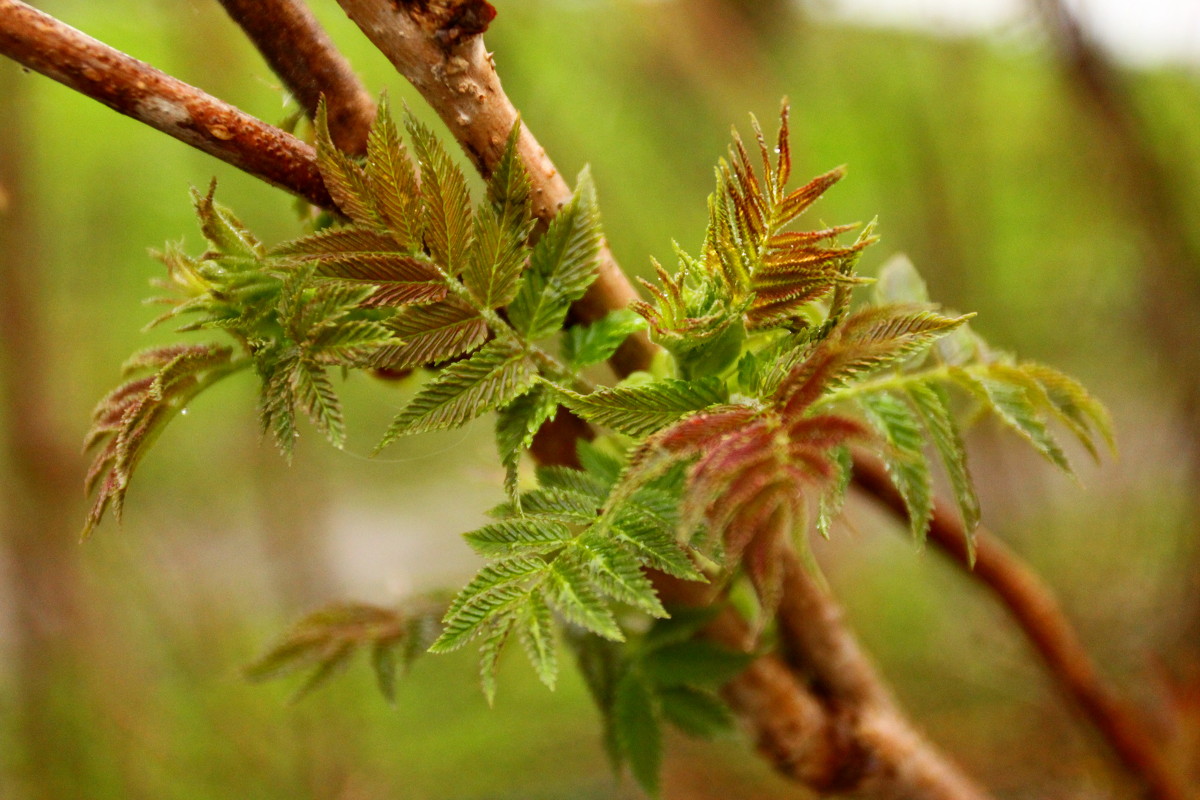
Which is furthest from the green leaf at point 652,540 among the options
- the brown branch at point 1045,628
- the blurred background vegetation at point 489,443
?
the blurred background vegetation at point 489,443

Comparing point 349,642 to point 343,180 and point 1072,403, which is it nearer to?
point 343,180

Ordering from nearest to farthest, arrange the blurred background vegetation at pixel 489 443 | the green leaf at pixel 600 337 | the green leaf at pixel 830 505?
the green leaf at pixel 830 505 → the green leaf at pixel 600 337 → the blurred background vegetation at pixel 489 443

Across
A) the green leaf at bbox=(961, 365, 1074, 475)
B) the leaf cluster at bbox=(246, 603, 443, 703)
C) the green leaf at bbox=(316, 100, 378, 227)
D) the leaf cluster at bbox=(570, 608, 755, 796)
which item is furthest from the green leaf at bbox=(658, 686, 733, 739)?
the green leaf at bbox=(316, 100, 378, 227)

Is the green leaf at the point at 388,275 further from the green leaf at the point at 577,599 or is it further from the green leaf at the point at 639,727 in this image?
the green leaf at the point at 639,727

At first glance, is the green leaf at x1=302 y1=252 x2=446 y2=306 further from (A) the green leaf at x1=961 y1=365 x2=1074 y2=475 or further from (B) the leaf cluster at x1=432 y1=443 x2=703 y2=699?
(A) the green leaf at x1=961 y1=365 x2=1074 y2=475

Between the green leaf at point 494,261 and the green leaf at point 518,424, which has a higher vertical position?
the green leaf at point 494,261

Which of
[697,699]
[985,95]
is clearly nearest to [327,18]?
[697,699]

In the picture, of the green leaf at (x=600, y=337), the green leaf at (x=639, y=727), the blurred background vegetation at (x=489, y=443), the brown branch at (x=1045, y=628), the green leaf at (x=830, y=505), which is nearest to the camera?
the green leaf at (x=830, y=505)
